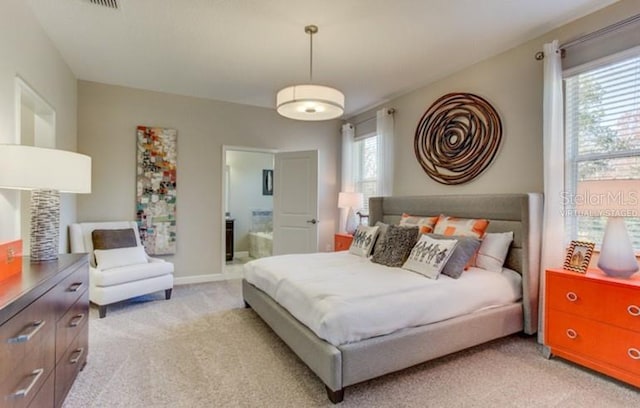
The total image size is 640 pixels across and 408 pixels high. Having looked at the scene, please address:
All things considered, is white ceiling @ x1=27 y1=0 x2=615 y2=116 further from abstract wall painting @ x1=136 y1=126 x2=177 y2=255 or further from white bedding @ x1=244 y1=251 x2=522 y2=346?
white bedding @ x1=244 y1=251 x2=522 y2=346

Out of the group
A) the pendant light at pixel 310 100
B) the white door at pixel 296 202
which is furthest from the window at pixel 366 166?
the pendant light at pixel 310 100

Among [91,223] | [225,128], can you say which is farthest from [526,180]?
[91,223]

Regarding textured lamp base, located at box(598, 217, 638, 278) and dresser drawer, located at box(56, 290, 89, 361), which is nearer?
dresser drawer, located at box(56, 290, 89, 361)

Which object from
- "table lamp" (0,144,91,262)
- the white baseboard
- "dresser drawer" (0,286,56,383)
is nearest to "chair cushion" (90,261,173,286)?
the white baseboard

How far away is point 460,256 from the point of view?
265cm

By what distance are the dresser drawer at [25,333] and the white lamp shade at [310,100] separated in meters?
2.01

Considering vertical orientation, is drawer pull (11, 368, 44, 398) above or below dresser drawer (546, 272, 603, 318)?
below

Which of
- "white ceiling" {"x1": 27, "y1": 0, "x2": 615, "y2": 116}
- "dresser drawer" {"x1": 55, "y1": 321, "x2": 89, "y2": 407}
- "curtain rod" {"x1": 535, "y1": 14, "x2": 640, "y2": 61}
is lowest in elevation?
"dresser drawer" {"x1": 55, "y1": 321, "x2": 89, "y2": 407}

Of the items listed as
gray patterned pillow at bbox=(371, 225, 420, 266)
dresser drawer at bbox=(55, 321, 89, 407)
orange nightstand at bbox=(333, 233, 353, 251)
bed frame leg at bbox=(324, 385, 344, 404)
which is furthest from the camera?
orange nightstand at bbox=(333, 233, 353, 251)

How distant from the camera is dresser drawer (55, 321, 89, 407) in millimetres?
1736

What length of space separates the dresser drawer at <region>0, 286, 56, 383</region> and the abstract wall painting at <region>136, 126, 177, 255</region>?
2.94m

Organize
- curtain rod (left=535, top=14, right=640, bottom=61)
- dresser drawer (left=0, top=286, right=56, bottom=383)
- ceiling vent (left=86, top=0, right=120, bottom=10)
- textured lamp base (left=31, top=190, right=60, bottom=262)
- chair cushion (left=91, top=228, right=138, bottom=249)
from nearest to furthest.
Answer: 1. dresser drawer (left=0, top=286, right=56, bottom=383)
2. textured lamp base (left=31, top=190, right=60, bottom=262)
3. curtain rod (left=535, top=14, right=640, bottom=61)
4. ceiling vent (left=86, top=0, right=120, bottom=10)
5. chair cushion (left=91, top=228, right=138, bottom=249)

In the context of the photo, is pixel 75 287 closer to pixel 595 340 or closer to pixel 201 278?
pixel 201 278

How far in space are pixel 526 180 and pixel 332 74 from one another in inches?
92.8
